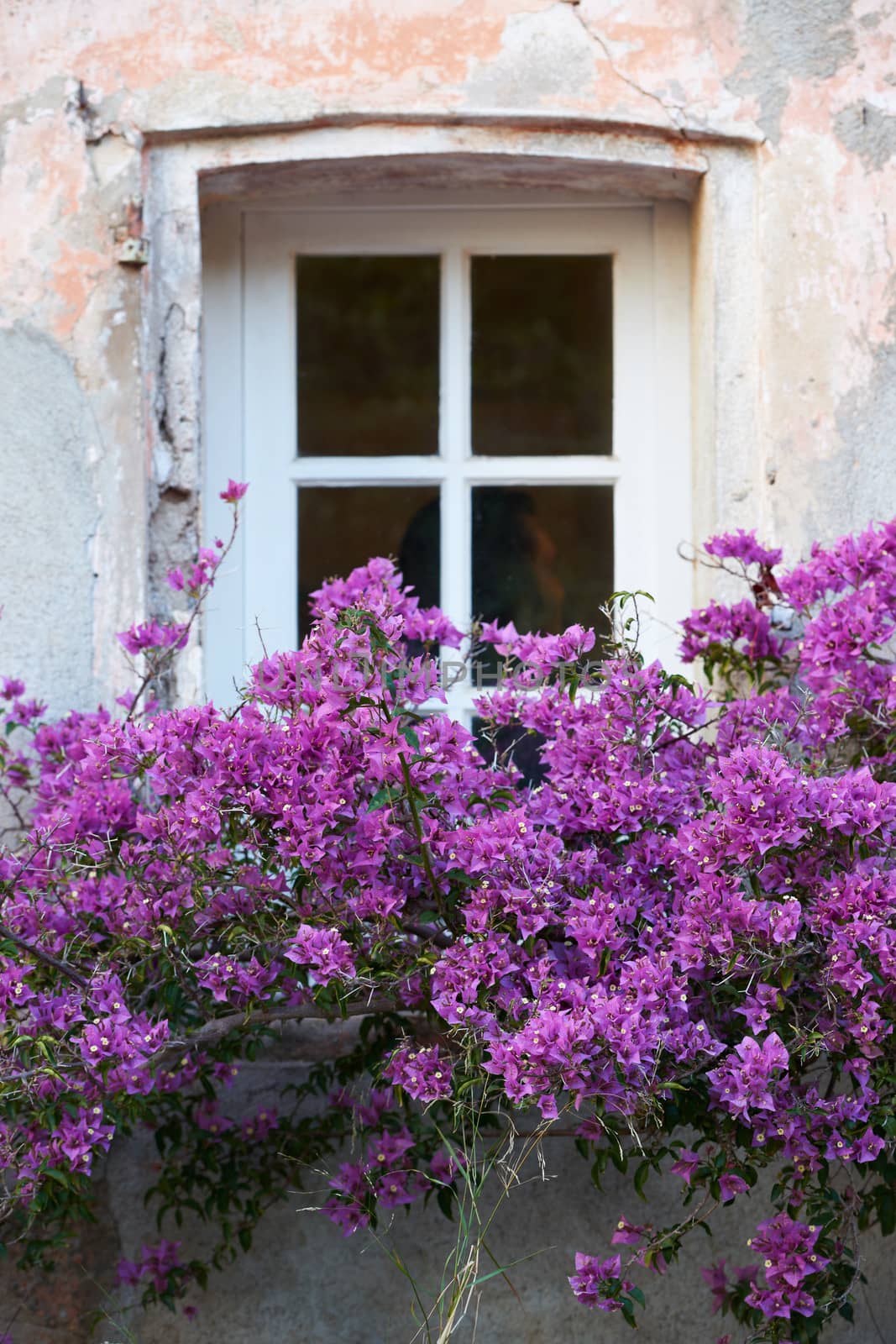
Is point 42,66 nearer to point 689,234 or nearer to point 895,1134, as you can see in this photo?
point 689,234

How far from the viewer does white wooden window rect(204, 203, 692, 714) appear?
133 inches

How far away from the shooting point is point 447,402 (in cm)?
341

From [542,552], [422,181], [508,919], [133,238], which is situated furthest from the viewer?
[542,552]

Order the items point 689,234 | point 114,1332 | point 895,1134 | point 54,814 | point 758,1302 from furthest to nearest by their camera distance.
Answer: point 689,234, point 114,1332, point 54,814, point 758,1302, point 895,1134

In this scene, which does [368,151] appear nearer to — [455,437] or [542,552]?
[455,437]

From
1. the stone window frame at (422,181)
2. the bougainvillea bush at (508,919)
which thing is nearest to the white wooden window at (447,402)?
the stone window frame at (422,181)

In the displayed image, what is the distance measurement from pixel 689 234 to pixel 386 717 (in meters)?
1.73

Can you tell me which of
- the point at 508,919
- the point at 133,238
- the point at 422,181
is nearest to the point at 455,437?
the point at 422,181

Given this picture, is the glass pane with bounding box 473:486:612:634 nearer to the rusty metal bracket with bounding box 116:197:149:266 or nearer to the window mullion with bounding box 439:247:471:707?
the window mullion with bounding box 439:247:471:707

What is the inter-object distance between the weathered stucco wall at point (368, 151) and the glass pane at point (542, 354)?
Result: 36 centimetres

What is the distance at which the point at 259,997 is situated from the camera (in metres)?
2.34

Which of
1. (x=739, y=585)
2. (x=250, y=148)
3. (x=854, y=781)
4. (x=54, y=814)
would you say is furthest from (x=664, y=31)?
(x=54, y=814)

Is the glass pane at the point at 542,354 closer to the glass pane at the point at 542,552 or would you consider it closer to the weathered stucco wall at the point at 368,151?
the glass pane at the point at 542,552

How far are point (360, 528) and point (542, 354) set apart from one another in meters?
0.61
